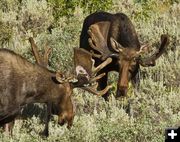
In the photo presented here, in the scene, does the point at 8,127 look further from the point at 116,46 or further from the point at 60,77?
the point at 116,46

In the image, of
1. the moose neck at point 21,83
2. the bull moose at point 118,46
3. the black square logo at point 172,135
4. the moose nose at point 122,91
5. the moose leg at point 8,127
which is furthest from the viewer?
the bull moose at point 118,46

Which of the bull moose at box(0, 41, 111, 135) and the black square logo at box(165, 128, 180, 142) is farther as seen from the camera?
the bull moose at box(0, 41, 111, 135)

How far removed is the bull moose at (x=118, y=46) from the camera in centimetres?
972

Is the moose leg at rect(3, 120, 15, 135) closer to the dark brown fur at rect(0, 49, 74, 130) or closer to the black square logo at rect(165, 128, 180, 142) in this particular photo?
the dark brown fur at rect(0, 49, 74, 130)

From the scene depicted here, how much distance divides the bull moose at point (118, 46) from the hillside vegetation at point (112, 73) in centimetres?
54

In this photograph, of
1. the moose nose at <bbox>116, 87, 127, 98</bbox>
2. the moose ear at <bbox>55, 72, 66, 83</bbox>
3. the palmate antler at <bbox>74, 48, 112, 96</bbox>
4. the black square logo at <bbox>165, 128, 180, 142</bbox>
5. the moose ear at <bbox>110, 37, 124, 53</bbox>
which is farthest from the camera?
the moose ear at <bbox>110, 37, 124, 53</bbox>

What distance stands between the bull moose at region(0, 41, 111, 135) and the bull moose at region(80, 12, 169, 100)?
1501 millimetres

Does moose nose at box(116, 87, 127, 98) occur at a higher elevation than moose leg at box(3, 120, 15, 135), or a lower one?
higher

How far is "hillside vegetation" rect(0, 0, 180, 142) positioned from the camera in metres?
7.93

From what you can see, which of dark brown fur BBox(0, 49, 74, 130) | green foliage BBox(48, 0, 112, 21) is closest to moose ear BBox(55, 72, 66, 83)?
dark brown fur BBox(0, 49, 74, 130)

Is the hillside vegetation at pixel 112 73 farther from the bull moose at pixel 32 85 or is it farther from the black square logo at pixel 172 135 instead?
the black square logo at pixel 172 135

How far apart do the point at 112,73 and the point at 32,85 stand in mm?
4305

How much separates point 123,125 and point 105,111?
1.68 metres

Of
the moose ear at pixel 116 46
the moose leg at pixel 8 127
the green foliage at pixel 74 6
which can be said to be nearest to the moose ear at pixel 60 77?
the moose leg at pixel 8 127
